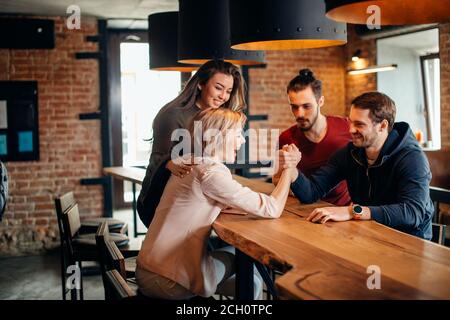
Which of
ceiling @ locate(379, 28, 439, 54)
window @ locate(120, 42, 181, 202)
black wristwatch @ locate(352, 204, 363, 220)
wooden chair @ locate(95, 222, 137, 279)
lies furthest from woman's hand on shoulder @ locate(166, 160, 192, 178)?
window @ locate(120, 42, 181, 202)

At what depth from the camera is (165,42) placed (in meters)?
4.50

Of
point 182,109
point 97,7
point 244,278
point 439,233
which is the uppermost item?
point 97,7

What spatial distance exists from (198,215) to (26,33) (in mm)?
5100

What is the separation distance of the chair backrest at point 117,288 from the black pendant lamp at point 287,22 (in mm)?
1199

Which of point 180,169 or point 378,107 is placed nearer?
point 180,169

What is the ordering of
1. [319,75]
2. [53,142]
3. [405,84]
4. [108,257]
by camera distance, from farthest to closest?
[319,75] → [405,84] → [53,142] → [108,257]

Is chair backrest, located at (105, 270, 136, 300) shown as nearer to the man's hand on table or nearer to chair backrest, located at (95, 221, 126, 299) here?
chair backrest, located at (95, 221, 126, 299)

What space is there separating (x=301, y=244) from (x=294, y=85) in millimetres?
1421

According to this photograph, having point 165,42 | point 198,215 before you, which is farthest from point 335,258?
point 165,42

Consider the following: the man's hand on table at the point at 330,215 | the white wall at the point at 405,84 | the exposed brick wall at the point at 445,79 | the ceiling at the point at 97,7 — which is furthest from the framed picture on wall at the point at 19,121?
the man's hand on table at the point at 330,215

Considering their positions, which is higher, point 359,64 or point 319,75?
point 359,64

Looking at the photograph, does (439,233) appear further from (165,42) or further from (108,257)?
(165,42)

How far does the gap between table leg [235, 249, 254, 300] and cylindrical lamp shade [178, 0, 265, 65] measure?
1376 mm

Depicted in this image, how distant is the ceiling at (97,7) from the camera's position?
611cm
